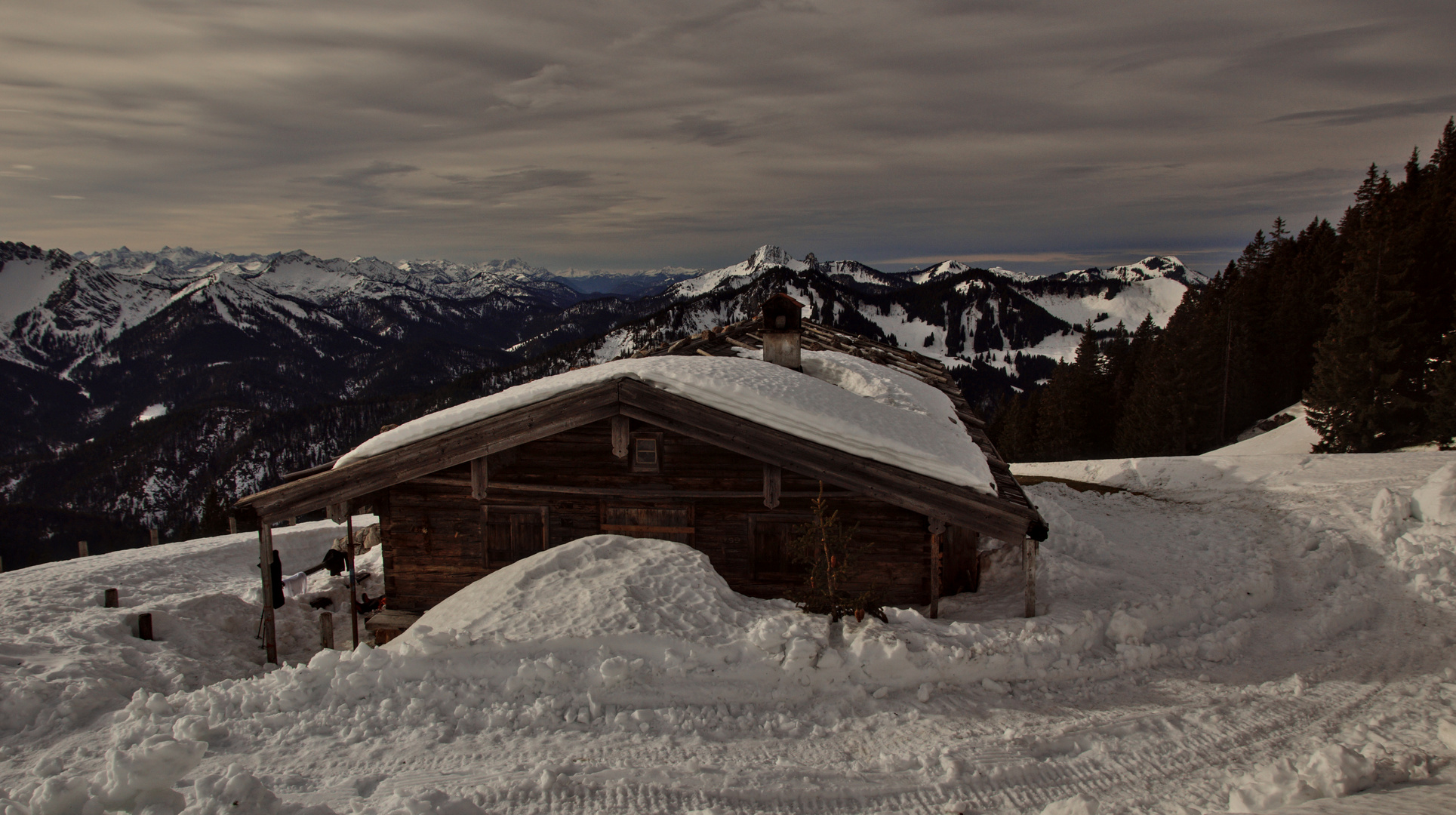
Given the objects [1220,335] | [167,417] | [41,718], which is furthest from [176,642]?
[167,417]

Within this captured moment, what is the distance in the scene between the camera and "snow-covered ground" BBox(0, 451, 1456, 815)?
6.62 metres

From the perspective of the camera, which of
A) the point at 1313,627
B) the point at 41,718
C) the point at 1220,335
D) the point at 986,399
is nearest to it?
the point at 41,718

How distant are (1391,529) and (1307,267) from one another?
45.5m

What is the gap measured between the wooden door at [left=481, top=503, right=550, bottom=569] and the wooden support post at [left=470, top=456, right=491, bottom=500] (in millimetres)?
416

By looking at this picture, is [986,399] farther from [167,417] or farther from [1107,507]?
[167,417]

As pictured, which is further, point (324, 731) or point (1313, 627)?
point (1313, 627)

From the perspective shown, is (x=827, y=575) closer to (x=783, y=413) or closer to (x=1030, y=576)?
(x=783, y=413)

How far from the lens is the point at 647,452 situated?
39.2ft

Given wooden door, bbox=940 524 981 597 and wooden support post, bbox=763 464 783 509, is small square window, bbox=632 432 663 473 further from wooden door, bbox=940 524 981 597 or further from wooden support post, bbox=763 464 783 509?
wooden door, bbox=940 524 981 597

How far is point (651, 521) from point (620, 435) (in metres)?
1.71

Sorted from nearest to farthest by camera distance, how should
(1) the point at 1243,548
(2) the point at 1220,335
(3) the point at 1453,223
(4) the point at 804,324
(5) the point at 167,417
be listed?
(1) the point at 1243,548, (4) the point at 804,324, (3) the point at 1453,223, (2) the point at 1220,335, (5) the point at 167,417

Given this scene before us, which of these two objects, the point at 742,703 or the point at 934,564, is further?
the point at 934,564

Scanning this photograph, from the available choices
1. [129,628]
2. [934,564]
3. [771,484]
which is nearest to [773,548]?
[771,484]

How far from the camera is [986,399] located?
137250 millimetres
